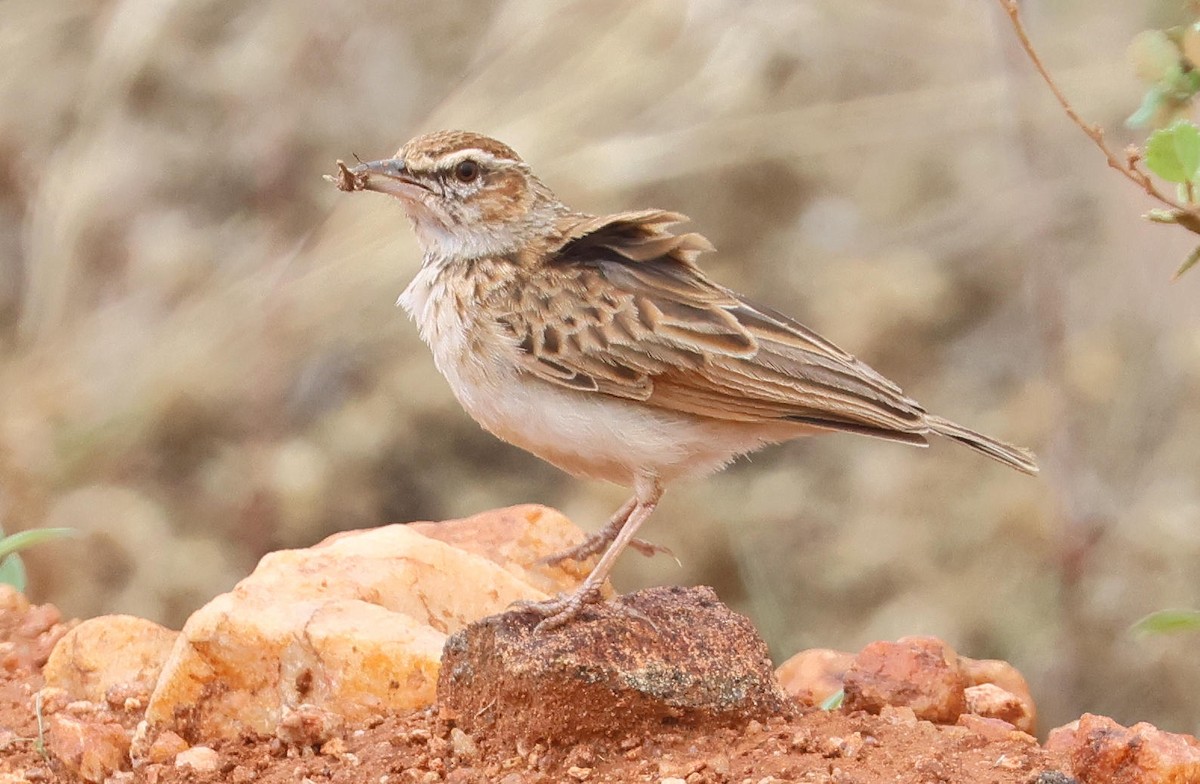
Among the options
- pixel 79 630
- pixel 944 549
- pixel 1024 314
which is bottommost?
pixel 79 630

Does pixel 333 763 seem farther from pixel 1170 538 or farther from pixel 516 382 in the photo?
pixel 1170 538

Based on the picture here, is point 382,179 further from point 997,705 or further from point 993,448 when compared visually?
point 997,705

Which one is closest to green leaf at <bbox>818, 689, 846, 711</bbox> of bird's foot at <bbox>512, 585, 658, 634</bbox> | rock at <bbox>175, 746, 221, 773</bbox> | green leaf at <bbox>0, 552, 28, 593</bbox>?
bird's foot at <bbox>512, 585, 658, 634</bbox>

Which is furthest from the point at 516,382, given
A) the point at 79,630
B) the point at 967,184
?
the point at 967,184

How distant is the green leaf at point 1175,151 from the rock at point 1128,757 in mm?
1357

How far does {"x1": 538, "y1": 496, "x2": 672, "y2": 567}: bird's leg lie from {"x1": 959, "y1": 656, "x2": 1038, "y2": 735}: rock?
3.64 feet

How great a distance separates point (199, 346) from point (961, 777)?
5.15 m

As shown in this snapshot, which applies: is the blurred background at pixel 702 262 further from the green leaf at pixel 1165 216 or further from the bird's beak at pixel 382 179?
the green leaf at pixel 1165 216

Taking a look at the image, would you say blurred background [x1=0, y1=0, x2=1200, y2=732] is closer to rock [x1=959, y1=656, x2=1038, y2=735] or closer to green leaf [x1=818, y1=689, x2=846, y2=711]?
rock [x1=959, y1=656, x2=1038, y2=735]

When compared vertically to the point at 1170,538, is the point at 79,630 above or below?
below

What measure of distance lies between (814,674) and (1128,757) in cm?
147

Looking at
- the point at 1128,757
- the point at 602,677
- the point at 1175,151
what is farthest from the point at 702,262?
the point at 1175,151

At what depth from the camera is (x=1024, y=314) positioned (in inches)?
309

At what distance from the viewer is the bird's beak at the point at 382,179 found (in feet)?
15.7
